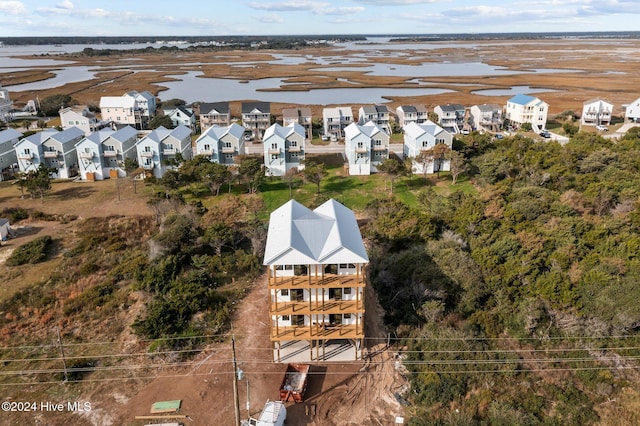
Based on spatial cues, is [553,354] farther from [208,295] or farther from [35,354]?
[35,354]

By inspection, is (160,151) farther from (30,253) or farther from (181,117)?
(181,117)

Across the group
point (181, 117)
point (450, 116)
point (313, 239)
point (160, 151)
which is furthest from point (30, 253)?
point (450, 116)

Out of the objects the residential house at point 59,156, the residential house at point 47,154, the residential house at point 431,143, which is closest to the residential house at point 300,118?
the residential house at point 431,143

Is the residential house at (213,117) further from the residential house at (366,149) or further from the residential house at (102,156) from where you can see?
the residential house at (366,149)

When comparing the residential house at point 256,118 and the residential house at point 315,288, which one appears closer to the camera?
the residential house at point 315,288

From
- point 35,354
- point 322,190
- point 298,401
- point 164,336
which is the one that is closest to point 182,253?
point 164,336

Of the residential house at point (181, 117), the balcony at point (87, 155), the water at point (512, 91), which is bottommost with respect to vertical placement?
the balcony at point (87, 155)

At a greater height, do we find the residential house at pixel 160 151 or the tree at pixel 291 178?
the residential house at pixel 160 151
